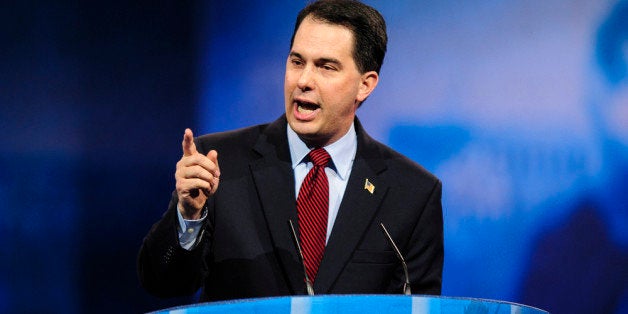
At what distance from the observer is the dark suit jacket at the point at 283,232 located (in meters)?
1.77

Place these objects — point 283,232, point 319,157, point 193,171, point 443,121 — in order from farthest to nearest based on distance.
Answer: point 443,121
point 319,157
point 283,232
point 193,171

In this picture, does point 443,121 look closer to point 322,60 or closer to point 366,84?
point 366,84

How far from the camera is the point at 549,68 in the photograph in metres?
2.50

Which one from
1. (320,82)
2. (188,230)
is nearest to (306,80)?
(320,82)

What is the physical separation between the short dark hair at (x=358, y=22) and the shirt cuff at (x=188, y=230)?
587 millimetres

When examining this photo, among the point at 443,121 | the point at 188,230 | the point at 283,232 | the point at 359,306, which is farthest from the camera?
the point at 443,121

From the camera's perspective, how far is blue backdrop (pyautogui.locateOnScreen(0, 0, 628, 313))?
2359 millimetres

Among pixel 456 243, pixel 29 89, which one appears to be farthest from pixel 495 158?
pixel 29 89

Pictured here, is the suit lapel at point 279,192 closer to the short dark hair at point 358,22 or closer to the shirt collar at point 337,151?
the shirt collar at point 337,151

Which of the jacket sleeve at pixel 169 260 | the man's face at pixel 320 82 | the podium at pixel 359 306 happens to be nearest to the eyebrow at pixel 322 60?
the man's face at pixel 320 82

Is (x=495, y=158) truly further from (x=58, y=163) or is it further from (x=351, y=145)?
(x=58, y=163)

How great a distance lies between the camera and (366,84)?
203cm

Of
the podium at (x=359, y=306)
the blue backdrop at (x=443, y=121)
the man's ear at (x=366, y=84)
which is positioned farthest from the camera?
the blue backdrop at (x=443, y=121)

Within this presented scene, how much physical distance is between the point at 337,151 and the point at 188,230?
491 millimetres
